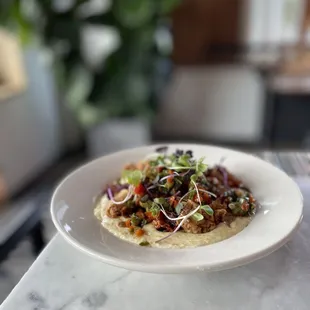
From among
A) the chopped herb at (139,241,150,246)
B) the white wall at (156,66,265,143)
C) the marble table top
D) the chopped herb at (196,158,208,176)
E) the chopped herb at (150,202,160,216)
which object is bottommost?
the white wall at (156,66,265,143)

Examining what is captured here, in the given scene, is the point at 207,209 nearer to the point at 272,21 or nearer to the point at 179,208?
the point at 179,208

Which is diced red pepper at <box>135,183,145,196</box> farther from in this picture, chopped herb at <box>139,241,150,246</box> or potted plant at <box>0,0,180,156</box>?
potted plant at <box>0,0,180,156</box>

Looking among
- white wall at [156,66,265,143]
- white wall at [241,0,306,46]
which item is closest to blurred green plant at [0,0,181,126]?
white wall at [156,66,265,143]

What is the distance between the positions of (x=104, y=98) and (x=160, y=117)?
0.78 m

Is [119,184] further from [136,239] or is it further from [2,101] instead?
[2,101]

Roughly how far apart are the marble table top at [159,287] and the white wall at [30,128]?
5.69ft

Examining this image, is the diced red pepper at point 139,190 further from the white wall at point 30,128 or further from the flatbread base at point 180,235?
the white wall at point 30,128

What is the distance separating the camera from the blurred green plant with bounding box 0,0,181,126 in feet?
6.92

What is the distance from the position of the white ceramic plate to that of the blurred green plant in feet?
4.57

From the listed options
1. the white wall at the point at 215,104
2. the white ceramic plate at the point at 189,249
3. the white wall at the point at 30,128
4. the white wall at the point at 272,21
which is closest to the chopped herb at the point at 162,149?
the white ceramic plate at the point at 189,249

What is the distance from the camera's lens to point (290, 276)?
26.4 inches

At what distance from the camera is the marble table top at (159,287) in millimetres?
619

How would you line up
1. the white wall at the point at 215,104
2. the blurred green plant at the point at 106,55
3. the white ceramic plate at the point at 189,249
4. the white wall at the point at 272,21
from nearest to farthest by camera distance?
the white ceramic plate at the point at 189,249 → the blurred green plant at the point at 106,55 → the white wall at the point at 272,21 → the white wall at the point at 215,104

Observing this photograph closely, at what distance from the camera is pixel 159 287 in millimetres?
661
